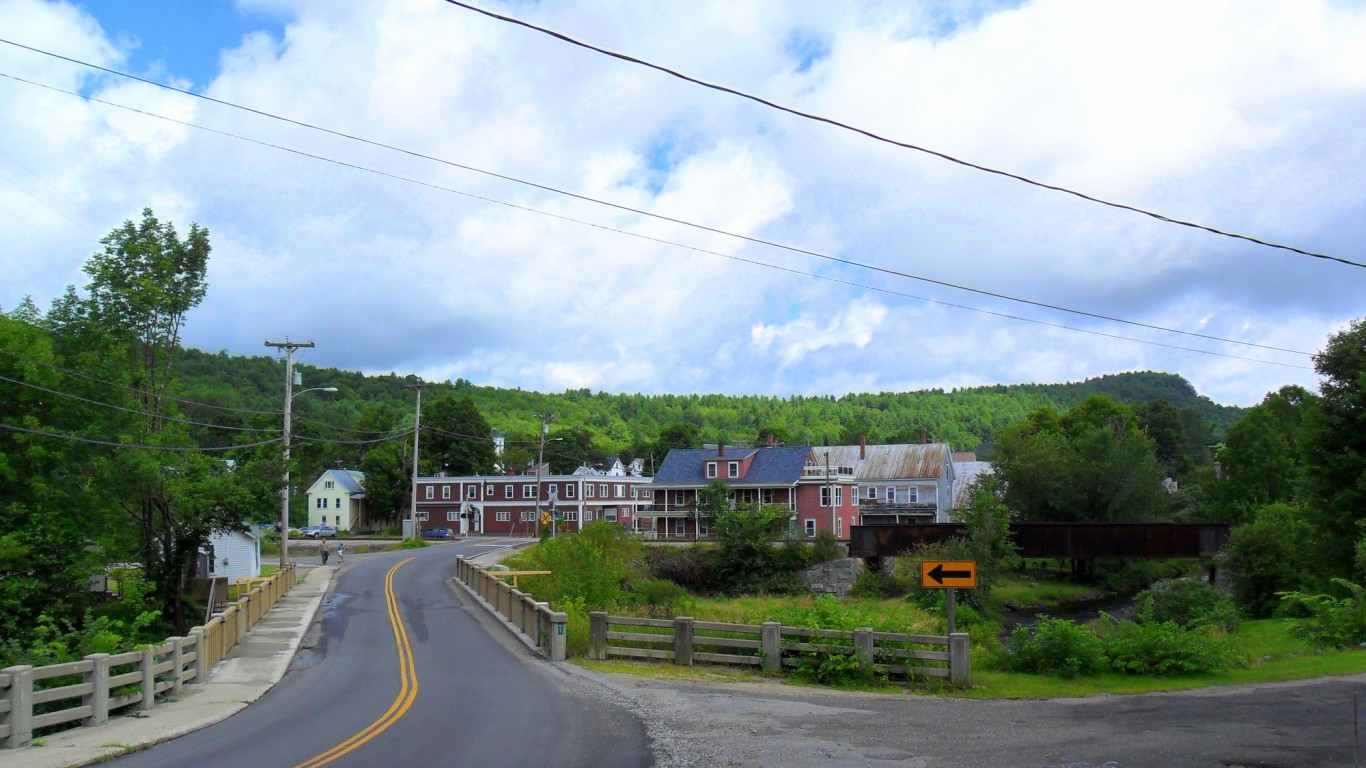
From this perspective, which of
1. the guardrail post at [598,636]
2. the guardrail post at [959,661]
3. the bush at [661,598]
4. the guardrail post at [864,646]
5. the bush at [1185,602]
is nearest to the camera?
the guardrail post at [959,661]

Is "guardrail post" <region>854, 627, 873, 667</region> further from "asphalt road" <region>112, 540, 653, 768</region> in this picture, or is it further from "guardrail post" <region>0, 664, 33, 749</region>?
"guardrail post" <region>0, 664, 33, 749</region>

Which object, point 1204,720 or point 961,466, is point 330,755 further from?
point 961,466

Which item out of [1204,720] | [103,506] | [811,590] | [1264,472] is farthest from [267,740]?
[1264,472]

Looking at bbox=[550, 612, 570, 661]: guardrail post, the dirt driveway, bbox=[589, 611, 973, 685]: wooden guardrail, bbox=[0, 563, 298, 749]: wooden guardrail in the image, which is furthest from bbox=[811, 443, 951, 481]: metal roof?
the dirt driveway

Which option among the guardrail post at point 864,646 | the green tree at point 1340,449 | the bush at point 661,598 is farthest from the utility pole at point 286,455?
the green tree at point 1340,449

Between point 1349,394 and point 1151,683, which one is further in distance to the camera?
point 1349,394

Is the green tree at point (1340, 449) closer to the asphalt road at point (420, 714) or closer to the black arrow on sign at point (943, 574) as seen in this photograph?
the black arrow on sign at point (943, 574)

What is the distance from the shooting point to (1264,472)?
70125mm

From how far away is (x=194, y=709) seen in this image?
1664 cm

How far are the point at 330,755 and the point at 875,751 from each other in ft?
23.0

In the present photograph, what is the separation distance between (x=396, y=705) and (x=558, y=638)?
242 inches

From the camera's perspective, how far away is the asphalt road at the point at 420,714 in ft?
40.9

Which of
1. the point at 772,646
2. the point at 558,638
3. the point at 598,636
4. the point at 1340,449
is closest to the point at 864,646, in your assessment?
the point at 772,646

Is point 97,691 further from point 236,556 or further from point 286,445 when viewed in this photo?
point 236,556
